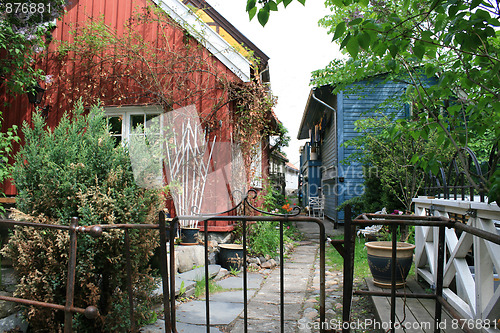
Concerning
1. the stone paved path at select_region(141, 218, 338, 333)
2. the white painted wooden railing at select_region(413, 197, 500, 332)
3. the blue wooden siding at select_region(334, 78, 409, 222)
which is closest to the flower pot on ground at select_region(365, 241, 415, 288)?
the white painted wooden railing at select_region(413, 197, 500, 332)

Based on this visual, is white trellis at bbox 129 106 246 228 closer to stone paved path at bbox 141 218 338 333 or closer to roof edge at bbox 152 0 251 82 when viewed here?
roof edge at bbox 152 0 251 82

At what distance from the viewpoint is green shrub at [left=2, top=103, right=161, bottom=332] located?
2469 mm

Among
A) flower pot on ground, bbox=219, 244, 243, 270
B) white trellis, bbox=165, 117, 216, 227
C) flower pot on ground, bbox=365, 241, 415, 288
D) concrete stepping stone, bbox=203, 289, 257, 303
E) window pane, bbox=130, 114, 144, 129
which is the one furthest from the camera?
window pane, bbox=130, 114, 144, 129

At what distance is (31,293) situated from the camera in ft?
8.04

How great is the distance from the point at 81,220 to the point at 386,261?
9.96 ft

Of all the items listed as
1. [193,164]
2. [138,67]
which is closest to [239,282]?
[193,164]

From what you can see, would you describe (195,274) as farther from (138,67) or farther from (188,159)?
(138,67)

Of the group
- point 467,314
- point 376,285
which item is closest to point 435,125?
point 467,314

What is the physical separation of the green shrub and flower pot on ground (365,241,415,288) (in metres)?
2.42

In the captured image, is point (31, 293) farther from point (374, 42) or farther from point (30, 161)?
point (374, 42)

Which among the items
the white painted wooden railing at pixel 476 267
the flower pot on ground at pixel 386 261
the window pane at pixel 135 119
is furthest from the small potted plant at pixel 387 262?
the window pane at pixel 135 119

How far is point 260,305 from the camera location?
Result: 3717 millimetres

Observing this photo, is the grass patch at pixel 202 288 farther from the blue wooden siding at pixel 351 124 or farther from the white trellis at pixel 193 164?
the blue wooden siding at pixel 351 124

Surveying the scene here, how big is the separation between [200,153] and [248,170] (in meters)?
1.04
